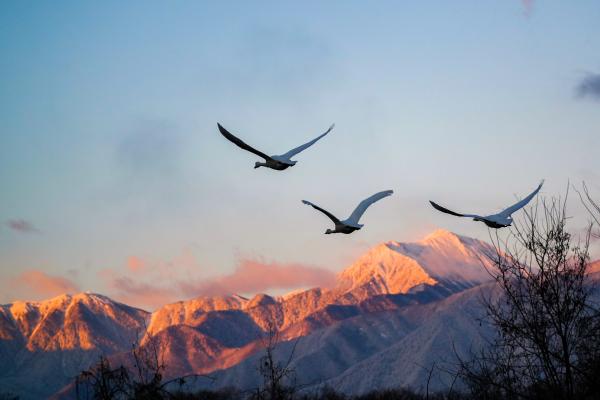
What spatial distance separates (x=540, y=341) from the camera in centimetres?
1380

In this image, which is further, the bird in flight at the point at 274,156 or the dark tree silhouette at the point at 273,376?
the bird in flight at the point at 274,156

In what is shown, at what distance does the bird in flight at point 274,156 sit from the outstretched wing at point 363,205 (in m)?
2.16

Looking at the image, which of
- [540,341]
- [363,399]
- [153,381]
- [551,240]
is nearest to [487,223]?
[551,240]

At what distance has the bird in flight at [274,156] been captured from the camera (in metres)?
17.5

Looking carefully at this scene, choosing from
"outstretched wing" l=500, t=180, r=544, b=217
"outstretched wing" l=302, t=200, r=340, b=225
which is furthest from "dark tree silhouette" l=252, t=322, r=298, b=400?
"outstretched wing" l=500, t=180, r=544, b=217

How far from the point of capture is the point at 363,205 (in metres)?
21.4

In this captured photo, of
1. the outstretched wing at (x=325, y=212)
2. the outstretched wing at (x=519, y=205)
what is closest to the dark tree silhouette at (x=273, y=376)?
the outstretched wing at (x=325, y=212)

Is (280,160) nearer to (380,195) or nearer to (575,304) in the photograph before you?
(380,195)

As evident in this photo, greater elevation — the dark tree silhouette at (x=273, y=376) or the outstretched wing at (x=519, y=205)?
the outstretched wing at (x=519, y=205)

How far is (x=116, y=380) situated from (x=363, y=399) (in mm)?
116770

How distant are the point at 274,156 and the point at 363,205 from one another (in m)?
2.94

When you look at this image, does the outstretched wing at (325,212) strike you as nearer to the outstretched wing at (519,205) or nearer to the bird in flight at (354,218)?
the bird in flight at (354,218)

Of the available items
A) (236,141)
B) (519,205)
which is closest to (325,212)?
(236,141)

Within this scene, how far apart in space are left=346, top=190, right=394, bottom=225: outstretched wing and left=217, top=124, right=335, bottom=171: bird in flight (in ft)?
7.10
